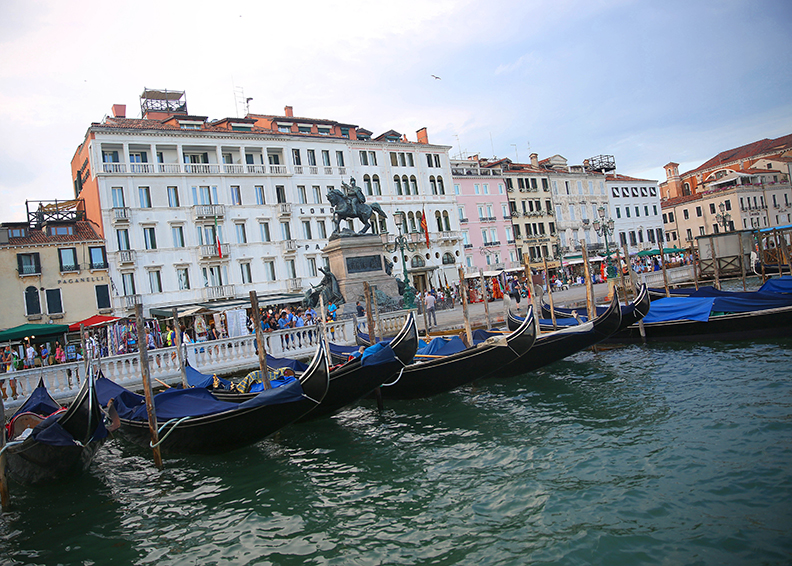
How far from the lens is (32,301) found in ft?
82.3

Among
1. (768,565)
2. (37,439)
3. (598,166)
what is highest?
(598,166)

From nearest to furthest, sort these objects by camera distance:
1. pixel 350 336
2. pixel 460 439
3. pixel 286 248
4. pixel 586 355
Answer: pixel 460 439, pixel 586 355, pixel 350 336, pixel 286 248

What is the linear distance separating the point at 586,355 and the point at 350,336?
20.9 ft

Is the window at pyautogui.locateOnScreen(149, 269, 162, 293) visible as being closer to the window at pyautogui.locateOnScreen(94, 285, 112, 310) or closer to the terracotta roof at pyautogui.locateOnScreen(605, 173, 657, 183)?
the window at pyautogui.locateOnScreen(94, 285, 112, 310)

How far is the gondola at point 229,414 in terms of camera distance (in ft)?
25.8

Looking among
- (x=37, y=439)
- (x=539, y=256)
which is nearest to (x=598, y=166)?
(x=539, y=256)

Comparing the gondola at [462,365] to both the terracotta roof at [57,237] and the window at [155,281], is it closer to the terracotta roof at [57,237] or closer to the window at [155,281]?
the window at [155,281]

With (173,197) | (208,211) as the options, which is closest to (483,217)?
(208,211)

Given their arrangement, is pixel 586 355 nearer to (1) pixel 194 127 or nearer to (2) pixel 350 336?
(2) pixel 350 336

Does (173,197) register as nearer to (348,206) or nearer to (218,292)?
(218,292)

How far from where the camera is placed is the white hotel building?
27.8 metres

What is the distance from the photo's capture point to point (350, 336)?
1617cm

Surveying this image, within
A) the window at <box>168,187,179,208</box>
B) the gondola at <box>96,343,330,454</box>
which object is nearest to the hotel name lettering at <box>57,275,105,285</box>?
the window at <box>168,187,179,208</box>

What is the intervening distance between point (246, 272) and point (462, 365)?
2263 centimetres
